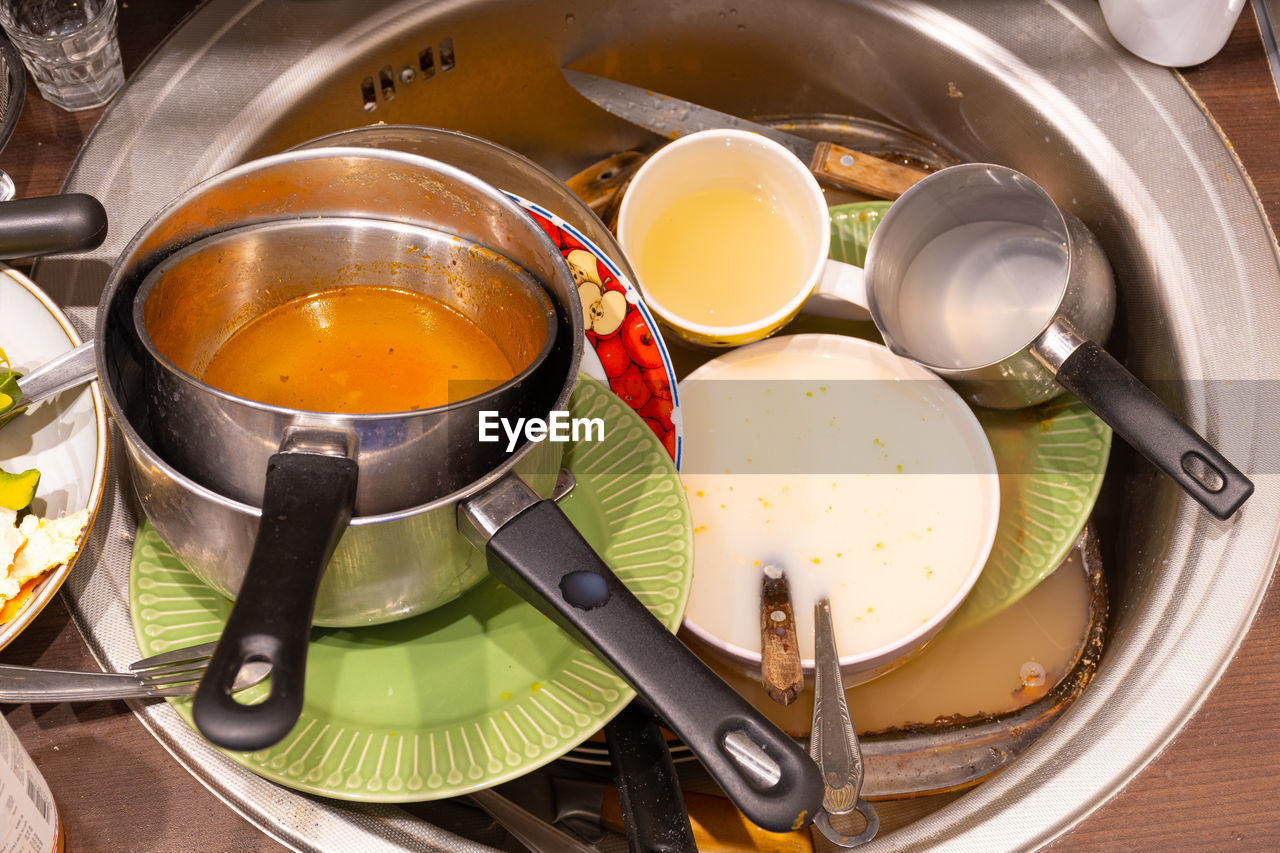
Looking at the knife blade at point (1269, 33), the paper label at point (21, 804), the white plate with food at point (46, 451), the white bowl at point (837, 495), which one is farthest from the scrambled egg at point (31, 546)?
the knife blade at point (1269, 33)

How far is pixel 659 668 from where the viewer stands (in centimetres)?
43

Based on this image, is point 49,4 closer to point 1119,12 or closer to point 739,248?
point 739,248

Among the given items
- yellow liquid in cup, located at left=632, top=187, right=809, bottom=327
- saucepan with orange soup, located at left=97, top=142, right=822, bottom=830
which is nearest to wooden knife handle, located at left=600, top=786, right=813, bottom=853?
saucepan with orange soup, located at left=97, top=142, right=822, bottom=830

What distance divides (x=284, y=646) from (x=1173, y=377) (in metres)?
0.64

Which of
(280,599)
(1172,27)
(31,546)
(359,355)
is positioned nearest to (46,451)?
(31,546)

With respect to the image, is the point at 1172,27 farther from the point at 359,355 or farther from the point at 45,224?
the point at 45,224

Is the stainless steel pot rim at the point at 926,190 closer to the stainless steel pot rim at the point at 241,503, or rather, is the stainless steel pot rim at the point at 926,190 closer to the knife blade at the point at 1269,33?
the knife blade at the point at 1269,33

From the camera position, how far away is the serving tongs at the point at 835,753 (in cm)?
60

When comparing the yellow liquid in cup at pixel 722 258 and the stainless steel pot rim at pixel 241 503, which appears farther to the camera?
the yellow liquid in cup at pixel 722 258

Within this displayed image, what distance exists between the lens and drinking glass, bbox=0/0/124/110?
703 mm

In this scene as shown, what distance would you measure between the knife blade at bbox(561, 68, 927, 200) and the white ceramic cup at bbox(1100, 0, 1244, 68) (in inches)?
7.4

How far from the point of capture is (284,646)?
0.38 m

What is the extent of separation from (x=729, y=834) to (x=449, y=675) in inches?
8.6

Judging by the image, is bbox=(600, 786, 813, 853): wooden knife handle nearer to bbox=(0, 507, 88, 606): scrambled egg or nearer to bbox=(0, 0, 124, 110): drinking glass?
bbox=(0, 507, 88, 606): scrambled egg
